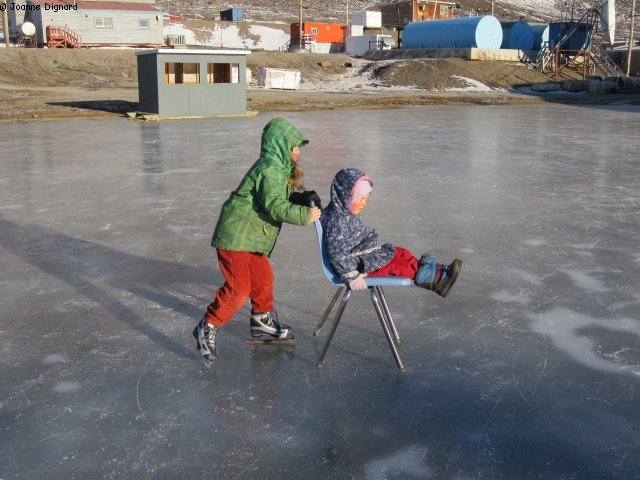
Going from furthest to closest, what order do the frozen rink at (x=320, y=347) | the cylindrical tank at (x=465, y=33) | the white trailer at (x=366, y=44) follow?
the white trailer at (x=366, y=44) < the cylindrical tank at (x=465, y=33) < the frozen rink at (x=320, y=347)

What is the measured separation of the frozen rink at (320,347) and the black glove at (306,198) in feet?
3.31

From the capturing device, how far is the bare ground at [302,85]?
26.2 metres

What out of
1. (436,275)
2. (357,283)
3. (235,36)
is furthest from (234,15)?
(357,283)

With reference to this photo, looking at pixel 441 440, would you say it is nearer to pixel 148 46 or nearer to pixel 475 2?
pixel 148 46

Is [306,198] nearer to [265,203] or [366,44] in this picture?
[265,203]

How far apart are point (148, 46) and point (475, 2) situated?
83.5 meters

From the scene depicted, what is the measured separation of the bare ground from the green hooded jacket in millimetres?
19371

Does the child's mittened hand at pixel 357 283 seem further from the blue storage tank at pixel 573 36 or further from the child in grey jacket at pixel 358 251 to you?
the blue storage tank at pixel 573 36

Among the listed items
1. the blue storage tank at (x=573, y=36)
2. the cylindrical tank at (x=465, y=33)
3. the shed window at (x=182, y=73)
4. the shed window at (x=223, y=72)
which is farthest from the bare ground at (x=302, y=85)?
the blue storage tank at (x=573, y=36)

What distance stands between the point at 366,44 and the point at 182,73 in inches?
1488

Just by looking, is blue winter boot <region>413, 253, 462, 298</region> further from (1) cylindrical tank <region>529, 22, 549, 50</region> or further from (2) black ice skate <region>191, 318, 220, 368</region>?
(1) cylindrical tank <region>529, 22, 549, 50</region>

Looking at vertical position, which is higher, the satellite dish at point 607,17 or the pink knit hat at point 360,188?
the satellite dish at point 607,17

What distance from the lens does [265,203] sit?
3754 mm

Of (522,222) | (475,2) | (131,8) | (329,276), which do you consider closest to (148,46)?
(131,8)
